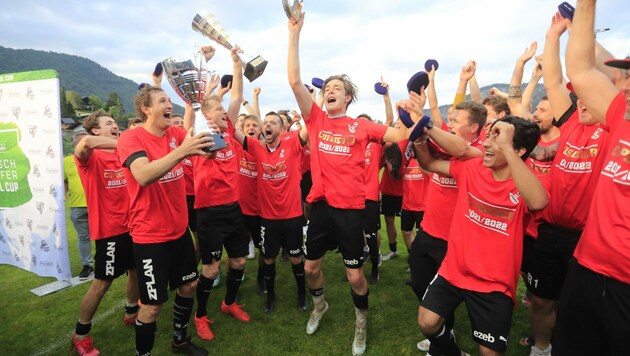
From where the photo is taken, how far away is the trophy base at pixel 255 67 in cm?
369

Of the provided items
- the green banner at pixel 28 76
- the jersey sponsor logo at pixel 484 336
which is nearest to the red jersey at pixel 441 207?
the jersey sponsor logo at pixel 484 336

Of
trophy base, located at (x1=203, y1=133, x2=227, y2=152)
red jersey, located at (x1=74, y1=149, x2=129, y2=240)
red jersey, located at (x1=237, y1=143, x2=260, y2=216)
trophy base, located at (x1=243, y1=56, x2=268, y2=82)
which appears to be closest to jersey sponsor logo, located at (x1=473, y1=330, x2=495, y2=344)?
trophy base, located at (x1=203, y1=133, x2=227, y2=152)

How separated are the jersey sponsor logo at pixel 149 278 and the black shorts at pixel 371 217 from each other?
3.28 m

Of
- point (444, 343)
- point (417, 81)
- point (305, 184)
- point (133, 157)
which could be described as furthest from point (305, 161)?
point (444, 343)

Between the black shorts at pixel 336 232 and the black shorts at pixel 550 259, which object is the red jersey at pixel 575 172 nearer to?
the black shorts at pixel 550 259

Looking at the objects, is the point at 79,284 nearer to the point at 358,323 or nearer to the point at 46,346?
the point at 46,346

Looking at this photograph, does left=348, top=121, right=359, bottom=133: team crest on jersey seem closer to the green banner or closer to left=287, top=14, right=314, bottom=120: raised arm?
left=287, top=14, right=314, bottom=120: raised arm

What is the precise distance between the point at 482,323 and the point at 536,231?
1.51 m

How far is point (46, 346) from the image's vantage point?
13.3 feet

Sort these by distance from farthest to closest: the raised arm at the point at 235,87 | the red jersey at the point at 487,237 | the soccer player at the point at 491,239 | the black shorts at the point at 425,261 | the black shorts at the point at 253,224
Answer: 1. the black shorts at the point at 253,224
2. the raised arm at the point at 235,87
3. the black shorts at the point at 425,261
4. the red jersey at the point at 487,237
5. the soccer player at the point at 491,239

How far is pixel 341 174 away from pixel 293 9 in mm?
1810

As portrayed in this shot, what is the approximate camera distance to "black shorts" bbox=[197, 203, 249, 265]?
171 inches

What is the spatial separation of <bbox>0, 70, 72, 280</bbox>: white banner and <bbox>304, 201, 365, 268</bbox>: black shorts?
466cm

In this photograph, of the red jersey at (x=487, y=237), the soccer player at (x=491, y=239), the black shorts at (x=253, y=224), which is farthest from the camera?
the black shorts at (x=253, y=224)
